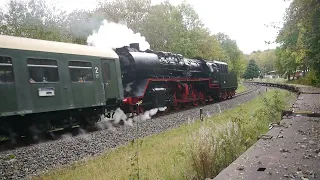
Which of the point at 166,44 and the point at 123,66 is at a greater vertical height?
the point at 166,44

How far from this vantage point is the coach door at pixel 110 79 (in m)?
12.6

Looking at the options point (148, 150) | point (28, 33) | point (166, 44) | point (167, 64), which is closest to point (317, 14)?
point (167, 64)

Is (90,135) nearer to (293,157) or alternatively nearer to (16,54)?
(16,54)

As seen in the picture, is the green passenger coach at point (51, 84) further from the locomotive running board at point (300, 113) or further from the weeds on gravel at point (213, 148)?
the locomotive running board at point (300, 113)

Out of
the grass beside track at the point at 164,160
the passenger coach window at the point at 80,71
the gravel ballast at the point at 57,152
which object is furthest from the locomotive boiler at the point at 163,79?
the grass beside track at the point at 164,160

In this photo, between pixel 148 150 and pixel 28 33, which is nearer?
pixel 148 150

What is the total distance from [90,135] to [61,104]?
1.52 m

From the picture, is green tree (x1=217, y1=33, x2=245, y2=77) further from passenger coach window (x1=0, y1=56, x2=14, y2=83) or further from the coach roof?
passenger coach window (x1=0, y1=56, x2=14, y2=83)

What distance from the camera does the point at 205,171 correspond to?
470 centimetres

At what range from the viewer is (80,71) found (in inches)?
445

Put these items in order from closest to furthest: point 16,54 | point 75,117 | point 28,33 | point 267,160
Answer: point 267,160
point 16,54
point 75,117
point 28,33

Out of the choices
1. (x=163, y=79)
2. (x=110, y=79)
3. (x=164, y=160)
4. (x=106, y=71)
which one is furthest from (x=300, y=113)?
(x=163, y=79)

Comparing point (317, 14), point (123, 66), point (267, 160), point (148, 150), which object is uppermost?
point (317, 14)

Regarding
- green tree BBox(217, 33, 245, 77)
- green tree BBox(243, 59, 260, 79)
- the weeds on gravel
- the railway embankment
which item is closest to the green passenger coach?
the weeds on gravel
